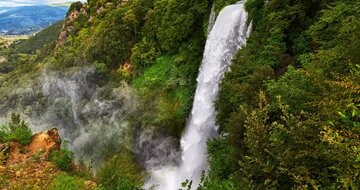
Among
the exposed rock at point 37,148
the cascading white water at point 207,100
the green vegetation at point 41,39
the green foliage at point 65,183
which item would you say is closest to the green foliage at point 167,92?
the cascading white water at point 207,100

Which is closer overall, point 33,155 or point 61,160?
point 61,160

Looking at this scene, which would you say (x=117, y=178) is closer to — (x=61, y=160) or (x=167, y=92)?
(x=61, y=160)

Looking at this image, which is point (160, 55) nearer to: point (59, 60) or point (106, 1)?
point (59, 60)

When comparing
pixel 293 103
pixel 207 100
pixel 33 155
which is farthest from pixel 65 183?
pixel 207 100

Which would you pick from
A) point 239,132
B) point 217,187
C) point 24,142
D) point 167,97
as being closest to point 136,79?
point 167,97

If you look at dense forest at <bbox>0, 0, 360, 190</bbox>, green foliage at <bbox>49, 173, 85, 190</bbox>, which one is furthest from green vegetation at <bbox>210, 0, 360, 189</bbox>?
green foliage at <bbox>49, 173, 85, 190</bbox>
